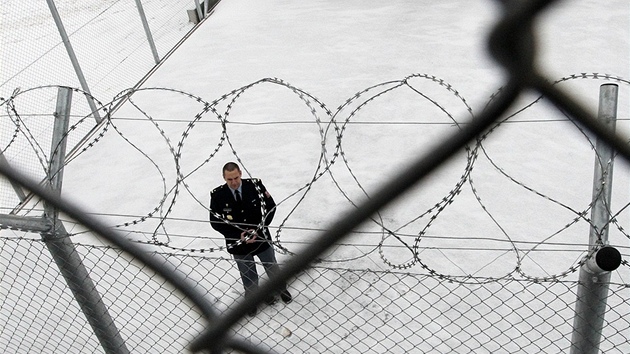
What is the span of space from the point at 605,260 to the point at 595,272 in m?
0.13

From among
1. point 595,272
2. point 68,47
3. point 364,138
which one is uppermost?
point 68,47

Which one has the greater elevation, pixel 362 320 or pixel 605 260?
pixel 362 320

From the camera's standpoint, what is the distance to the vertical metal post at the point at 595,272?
3033 mm

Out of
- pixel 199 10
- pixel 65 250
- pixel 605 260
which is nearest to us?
pixel 605 260

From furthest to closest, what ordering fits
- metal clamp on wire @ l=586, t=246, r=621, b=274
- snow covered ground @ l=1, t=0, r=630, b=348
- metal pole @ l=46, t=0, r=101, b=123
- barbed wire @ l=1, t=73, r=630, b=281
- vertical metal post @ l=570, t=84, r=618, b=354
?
metal pole @ l=46, t=0, r=101, b=123
snow covered ground @ l=1, t=0, r=630, b=348
barbed wire @ l=1, t=73, r=630, b=281
vertical metal post @ l=570, t=84, r=618, b=354
metal clamp on wire @ l=586, t=246, r=621, b=274

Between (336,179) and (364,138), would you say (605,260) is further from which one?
(364,138)

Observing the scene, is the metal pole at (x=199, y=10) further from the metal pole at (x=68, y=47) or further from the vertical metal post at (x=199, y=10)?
the metal pole at (x=68, y=47)

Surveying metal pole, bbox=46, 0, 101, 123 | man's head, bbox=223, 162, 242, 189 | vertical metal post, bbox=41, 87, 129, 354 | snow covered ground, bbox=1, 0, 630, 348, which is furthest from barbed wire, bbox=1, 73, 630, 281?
metal pole, bbox=46, 0, 101, 123

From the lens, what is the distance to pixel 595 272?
9.84ft

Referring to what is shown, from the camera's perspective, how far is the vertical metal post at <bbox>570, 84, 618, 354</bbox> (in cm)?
303

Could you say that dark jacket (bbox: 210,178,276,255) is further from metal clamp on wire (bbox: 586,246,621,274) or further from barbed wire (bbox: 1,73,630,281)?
metal clamp on wire (bbox: 586,246,621,274)

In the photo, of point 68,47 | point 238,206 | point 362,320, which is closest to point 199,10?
point 68,47

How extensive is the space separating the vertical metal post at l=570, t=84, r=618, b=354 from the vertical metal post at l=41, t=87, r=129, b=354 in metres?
2.67

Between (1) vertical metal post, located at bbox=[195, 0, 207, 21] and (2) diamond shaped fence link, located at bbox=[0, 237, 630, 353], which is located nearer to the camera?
(2) diamond shaped fence link, located at bbox=[0, 237, 630, 353]
